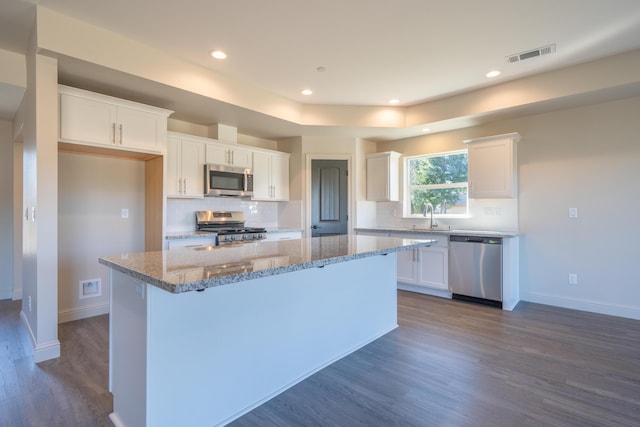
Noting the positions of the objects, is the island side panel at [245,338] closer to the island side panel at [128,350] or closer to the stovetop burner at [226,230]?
the island side panel at [128,350]

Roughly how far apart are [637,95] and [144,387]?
198 inches

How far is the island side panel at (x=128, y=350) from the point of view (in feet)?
4.83

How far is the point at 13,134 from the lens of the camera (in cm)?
430

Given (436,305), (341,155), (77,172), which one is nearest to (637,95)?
(436,305)

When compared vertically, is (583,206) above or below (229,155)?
below

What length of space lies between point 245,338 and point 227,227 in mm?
2912

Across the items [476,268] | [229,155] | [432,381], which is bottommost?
[432,381]

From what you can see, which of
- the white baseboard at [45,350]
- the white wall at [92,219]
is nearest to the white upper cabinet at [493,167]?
the white wall at [92,219]

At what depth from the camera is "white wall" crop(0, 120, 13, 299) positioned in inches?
168

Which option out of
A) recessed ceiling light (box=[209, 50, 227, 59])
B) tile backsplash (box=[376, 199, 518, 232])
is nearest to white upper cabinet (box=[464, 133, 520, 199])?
tile backsplash (box=[376, 199, 518, 232])

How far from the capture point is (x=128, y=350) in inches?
63.2

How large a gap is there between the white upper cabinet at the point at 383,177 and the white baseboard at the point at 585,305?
2.32m

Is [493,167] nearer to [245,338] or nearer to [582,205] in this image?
[582,205]

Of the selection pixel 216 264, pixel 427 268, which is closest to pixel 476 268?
pixel 427 268
